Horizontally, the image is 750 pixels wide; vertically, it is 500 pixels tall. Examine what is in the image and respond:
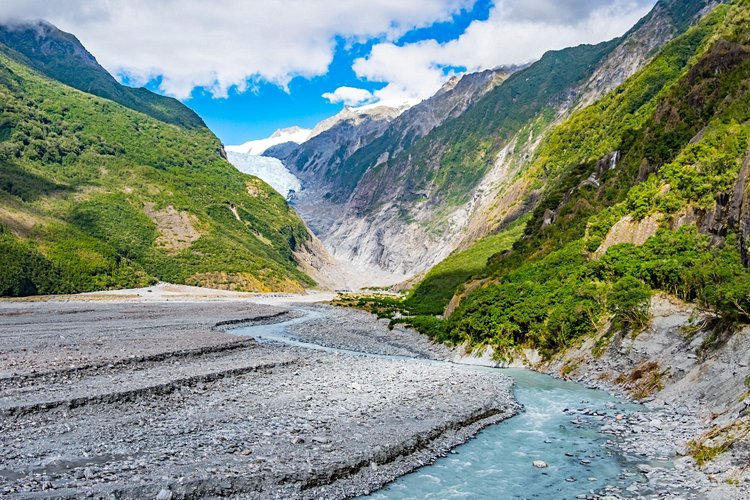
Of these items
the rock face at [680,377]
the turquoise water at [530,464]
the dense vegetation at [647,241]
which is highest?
the dense vegetation at [647,241]

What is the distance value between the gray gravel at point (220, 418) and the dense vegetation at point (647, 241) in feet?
24.5

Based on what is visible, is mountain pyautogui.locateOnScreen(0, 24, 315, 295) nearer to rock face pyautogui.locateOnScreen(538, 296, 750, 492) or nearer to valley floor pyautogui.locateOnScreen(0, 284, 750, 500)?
valley floor pyautogui.locateOnScreen(0, 284, 750, 500)

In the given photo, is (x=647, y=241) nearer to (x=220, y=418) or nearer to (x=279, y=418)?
(x=279, y=418)

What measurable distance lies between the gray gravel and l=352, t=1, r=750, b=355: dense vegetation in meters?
7.45

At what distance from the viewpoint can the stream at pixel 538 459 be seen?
1773cm

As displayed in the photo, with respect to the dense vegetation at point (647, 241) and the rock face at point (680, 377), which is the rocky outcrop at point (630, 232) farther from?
the rock face at point (680, 377)

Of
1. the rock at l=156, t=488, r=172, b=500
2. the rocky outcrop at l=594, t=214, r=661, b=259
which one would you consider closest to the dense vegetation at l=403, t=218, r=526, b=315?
the rocky outcrop at l=594, t=214, r=661, b=259

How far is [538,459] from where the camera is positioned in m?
20.6

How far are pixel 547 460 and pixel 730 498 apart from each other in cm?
614

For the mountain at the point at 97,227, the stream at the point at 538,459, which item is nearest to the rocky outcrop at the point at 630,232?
the stream at the point at 538,459

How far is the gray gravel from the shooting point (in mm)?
17094

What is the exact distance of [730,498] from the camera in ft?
50.3

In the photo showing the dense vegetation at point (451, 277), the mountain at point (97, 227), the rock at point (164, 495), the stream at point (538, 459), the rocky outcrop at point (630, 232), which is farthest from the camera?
the mountain at point (97, 227)

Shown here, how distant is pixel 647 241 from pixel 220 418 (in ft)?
99.2
